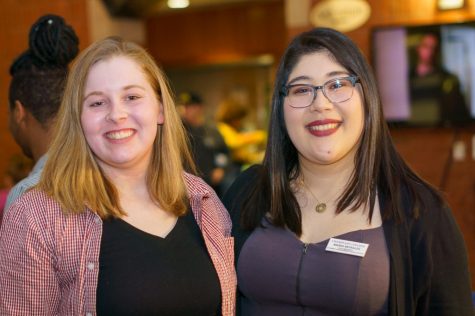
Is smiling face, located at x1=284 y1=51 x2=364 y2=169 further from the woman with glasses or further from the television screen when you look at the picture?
the television screen

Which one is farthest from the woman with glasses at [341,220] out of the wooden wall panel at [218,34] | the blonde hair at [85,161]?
the wooden wall panel at [218,34]

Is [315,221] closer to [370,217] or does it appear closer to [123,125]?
[370,217]

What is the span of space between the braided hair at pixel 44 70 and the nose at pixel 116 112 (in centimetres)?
52

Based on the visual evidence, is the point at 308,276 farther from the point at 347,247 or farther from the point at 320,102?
the point at 320,102

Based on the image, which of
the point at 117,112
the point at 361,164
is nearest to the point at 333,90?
the point at 361,164

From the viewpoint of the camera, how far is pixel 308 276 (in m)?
1.75

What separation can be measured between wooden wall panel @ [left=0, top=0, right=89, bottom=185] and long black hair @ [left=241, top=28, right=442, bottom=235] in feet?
12.3

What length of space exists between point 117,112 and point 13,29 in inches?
157

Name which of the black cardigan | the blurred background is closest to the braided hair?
the black cardigan

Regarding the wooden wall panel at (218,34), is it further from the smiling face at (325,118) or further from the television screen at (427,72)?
the smiling face at (325,118)

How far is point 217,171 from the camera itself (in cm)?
546

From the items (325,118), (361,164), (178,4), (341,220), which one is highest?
(178,4)

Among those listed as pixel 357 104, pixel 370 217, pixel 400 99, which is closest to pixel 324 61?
pixel 357 104

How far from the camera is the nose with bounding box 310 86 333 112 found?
69.1 inches
